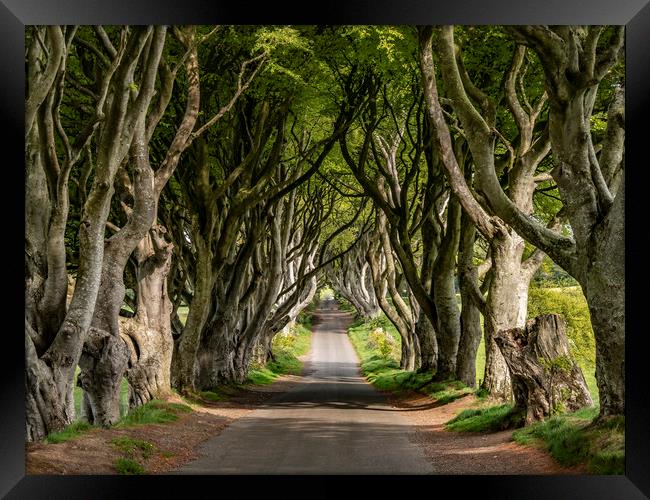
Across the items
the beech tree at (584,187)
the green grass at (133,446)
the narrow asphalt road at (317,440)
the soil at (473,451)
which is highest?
the beech tree at (584,187)

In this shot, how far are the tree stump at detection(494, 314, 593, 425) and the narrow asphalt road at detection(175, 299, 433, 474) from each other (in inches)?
82.5

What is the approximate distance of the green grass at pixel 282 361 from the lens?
3062cm

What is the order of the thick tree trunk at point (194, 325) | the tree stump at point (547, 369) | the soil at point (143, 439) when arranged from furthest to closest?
the thick tree trunk at point (194, 325) → the tree stump at point (547, 369) → the soil at point (143, 439)

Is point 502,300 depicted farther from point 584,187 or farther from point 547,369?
point 584,187

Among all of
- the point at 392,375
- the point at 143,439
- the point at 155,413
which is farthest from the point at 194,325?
the point at 392,375

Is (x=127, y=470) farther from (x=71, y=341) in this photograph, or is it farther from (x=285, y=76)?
(x=285, y=76)

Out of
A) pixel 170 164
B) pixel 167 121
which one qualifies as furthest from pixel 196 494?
pixel 167 121

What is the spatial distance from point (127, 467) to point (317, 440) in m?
4.30

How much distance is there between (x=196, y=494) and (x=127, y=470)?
1.81 m

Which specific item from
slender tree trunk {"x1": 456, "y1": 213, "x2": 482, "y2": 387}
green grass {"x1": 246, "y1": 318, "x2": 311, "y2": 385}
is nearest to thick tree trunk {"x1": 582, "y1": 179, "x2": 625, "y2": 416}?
slender tree trunk {"x1": 456, "y1": 213, "x2": 482, "y2": 387}

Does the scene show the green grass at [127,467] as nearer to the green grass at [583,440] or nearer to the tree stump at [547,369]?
the green grass at [583,440]

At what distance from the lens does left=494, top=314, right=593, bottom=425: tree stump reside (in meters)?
13.1
